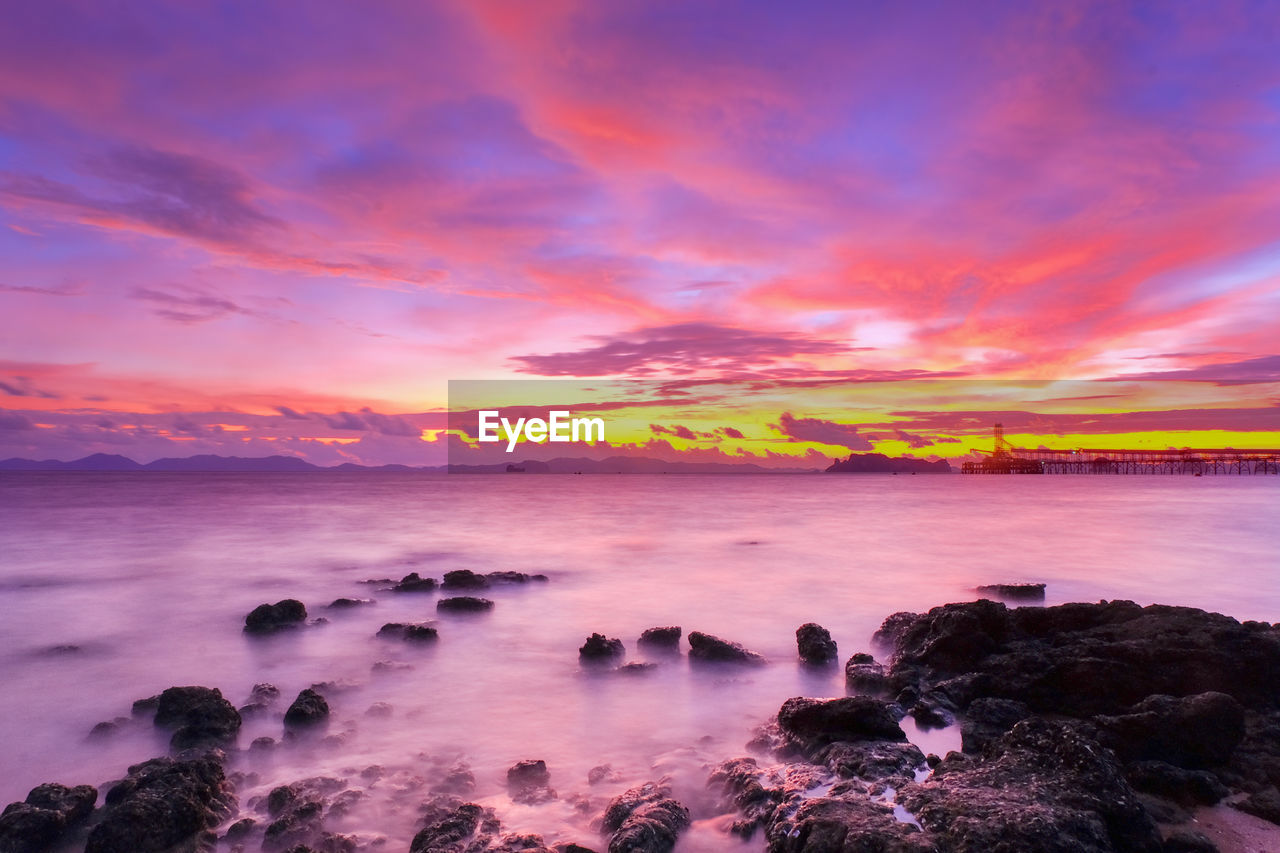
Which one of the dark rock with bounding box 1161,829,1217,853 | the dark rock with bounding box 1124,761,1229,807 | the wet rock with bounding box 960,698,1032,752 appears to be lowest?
the wet rock with bounding box 960,698,1032,752

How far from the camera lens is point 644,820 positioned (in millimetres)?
5387

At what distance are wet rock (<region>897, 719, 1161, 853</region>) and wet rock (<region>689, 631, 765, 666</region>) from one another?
508 centimetres

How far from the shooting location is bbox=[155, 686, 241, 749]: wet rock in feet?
24.3

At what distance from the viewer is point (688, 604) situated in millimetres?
15625

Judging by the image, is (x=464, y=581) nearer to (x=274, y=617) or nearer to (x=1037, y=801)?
(x=274, y=617)

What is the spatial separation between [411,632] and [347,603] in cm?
373

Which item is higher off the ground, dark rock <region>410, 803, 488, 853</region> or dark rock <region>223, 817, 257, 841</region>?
dark rock <region>410, 803, 488, 853</region>

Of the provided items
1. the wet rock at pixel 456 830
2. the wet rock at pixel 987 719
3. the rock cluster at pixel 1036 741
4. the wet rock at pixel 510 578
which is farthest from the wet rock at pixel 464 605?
the wet rock at pixel 987 719

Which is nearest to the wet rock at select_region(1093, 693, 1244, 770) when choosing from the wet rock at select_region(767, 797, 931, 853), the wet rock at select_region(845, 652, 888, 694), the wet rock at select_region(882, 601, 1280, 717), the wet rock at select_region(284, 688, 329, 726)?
the wet rock at select_region(882, 601, 1280, 717)

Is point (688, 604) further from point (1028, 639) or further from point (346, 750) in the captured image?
point (346, 750)

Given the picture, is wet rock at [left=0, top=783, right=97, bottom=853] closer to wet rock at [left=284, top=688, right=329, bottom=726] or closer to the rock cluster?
wet rock at [left=284, top=688, right=329, bottom=726]

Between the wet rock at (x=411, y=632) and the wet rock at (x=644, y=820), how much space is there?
6956 mm

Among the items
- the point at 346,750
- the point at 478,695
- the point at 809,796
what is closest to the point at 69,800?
the point at 346,750

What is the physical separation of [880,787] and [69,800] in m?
6.62
